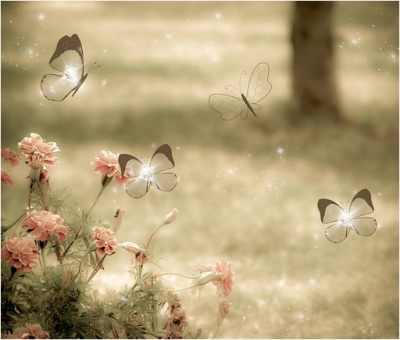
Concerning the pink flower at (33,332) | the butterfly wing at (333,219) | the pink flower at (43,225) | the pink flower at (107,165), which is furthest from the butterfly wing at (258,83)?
the pink flower at (33,332)

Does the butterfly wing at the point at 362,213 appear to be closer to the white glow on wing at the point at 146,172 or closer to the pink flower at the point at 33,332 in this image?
the white glow on wing at the point at 146,172

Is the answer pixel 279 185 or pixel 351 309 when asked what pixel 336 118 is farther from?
pixel 351 309

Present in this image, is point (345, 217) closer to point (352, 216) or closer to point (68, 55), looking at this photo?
point (352, 216)

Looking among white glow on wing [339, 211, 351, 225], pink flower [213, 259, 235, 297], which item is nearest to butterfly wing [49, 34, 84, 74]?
pink flower [213, 259, 235, 297]

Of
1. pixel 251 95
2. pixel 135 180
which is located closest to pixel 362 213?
pixel 251 95

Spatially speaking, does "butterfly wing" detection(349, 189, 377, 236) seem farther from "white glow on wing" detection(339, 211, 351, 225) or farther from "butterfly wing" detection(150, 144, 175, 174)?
"butterfly wing" detection(150, 144, 175, 174)

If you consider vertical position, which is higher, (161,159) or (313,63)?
(313,63)
